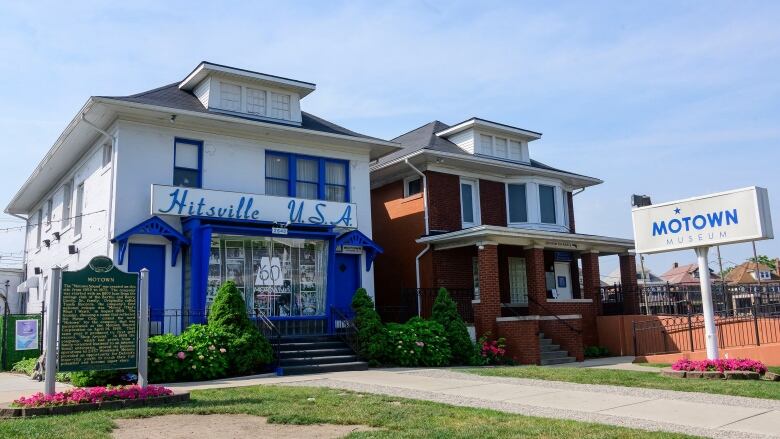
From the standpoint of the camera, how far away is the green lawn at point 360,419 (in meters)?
7.65

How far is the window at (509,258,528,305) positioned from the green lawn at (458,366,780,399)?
8.91 m

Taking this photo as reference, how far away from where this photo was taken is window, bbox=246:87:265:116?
64.9ft

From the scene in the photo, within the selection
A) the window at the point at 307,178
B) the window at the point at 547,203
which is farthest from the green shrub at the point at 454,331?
the window at the point at 547,203

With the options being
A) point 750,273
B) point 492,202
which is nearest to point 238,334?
point 492,202

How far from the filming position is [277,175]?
20.0 meters

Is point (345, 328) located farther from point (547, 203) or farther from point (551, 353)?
point (547, 203)

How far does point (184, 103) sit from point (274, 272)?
5.32m

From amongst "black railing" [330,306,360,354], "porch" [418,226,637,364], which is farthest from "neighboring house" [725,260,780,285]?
"black railing" [330,306,360,354]

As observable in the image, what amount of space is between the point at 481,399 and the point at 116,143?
11856 millimetres

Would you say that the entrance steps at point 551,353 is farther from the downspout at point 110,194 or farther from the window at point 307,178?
the downspout at point 110,194

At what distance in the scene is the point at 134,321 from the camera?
35.4 feet

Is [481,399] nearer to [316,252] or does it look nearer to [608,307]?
[316,252]

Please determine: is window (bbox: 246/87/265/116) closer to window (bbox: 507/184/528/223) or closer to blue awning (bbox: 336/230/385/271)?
blue awning (bbox: 336/230/385/271)

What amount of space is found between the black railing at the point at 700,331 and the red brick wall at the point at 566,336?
1707 millimetres
